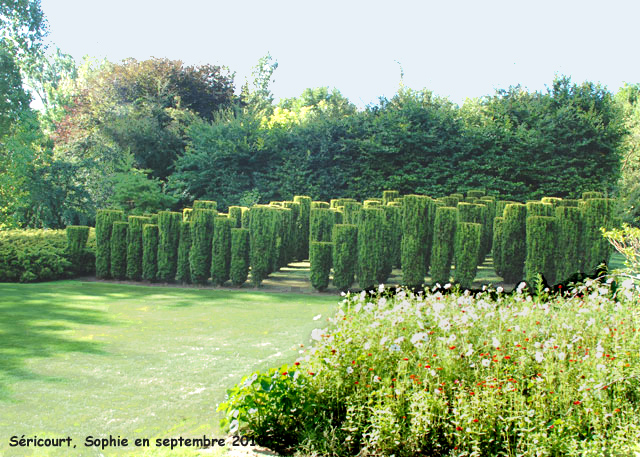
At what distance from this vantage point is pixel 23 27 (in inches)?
1336

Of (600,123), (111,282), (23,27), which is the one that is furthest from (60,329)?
(23,27)

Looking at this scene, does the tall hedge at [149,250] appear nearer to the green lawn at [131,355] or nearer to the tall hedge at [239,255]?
the green lawn at [131,355]

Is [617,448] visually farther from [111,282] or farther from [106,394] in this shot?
[111,282]

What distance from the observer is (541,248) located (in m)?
11.3

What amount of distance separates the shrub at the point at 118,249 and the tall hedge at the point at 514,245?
915 cm

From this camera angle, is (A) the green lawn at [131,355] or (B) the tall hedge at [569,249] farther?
(B) the tall hedge at [569,249]

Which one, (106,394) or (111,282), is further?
(111,282)

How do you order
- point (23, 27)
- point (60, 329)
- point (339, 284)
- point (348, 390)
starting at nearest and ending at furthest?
point (348, 390) < point (60, 329) < point (339, 284) < point (23, 27)

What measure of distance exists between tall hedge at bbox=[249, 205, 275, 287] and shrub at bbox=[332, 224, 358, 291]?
64.7 inches

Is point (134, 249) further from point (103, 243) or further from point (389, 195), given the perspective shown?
point (389, 195)

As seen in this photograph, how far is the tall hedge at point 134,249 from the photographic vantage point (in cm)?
1329

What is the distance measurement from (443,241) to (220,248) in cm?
513

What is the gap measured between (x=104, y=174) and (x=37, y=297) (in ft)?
32.4

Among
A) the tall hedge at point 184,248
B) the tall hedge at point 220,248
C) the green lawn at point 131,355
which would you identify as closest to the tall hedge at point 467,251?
the green lawn at point 131,355
